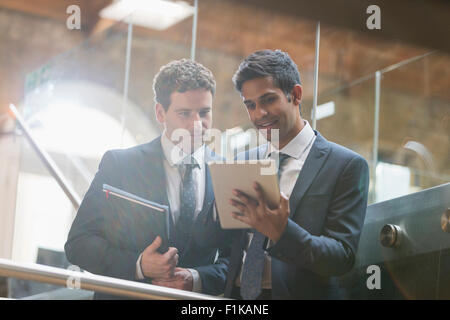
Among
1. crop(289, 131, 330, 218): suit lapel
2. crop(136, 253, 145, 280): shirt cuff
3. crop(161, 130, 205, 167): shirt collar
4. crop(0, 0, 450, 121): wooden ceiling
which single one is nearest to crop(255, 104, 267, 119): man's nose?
crop(289, 131, 330, 218): suit lapel

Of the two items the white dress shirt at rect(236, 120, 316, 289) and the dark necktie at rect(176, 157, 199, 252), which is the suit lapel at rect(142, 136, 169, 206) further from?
the white dress shirt at rect(236, 120, 316, 289)

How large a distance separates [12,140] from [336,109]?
12.1ft

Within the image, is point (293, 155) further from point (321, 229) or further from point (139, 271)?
point (139, 271)

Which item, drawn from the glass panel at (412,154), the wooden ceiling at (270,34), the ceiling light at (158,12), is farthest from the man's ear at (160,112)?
the wooden ceiling at (270,34)

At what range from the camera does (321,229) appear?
8.89 ft

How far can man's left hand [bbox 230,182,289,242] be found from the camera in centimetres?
250

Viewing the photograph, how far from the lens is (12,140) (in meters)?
6.74

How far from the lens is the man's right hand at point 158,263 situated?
9.54ft

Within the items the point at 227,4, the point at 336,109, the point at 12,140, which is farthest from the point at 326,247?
the point at 227,4

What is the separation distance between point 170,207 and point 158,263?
0.94 feet

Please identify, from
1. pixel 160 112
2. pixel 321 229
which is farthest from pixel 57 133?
pixel 321 229

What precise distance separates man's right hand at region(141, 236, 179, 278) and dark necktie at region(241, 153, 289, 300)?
1.09 feet

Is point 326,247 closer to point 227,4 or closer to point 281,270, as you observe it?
point 281,270

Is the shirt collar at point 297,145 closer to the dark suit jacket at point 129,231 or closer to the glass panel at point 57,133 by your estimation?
the dark suit jacket at point 129,231
